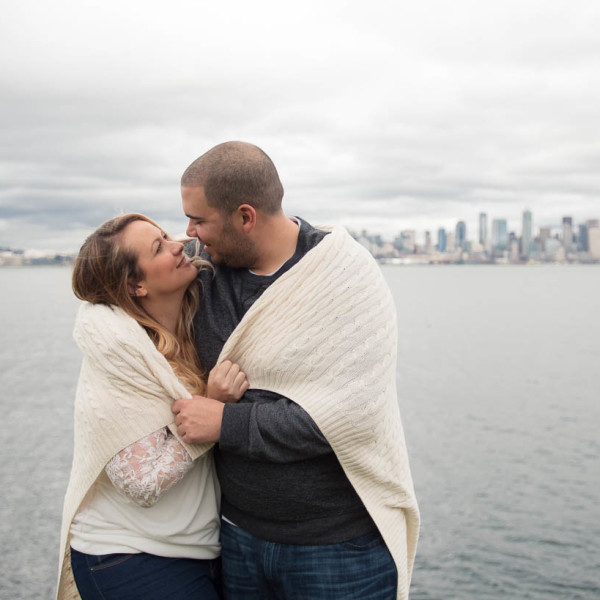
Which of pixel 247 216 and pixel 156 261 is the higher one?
pixel 247 216

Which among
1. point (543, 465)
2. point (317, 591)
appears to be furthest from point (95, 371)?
point (543, 465)

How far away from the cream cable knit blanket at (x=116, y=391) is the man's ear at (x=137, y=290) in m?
0.09

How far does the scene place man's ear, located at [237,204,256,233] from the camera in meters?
2.57

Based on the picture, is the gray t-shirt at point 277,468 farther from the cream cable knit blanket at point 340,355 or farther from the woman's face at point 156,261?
the woman's face at point 156,261

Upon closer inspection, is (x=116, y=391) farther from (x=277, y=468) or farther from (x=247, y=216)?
(x=247, y=216)

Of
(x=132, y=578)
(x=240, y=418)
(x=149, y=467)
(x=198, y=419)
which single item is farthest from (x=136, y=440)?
(x=132, y=578)

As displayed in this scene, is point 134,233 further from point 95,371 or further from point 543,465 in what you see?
point 543,465

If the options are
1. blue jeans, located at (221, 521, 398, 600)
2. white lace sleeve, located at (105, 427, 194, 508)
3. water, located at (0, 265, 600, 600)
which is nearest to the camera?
white lace sleeve, located at (105, 427, 194, 508)

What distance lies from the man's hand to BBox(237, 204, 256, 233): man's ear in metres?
0.65

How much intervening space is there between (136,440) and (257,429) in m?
0.43

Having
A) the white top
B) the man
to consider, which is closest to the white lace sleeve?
the white top

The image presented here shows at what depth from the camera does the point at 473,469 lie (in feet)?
43.4

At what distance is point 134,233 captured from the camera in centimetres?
262

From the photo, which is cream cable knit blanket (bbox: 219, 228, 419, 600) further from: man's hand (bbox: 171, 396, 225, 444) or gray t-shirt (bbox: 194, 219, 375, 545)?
man's hand (bbox: 171, 396, 225, 444)
